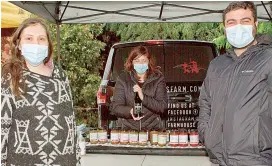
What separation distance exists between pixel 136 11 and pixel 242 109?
220 inches

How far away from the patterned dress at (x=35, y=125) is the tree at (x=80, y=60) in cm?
1161

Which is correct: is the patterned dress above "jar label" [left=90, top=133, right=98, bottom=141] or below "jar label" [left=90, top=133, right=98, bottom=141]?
above

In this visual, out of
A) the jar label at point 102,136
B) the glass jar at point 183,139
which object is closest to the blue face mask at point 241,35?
the glass jar at point 183,139

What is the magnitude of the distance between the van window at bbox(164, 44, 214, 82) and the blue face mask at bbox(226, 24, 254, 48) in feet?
12.6

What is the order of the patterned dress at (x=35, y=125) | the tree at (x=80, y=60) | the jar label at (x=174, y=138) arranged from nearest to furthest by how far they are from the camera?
the patterned dress at (x=35, y=125) → the jar label at (x=174, y=138) → the tree at (x=80, y=60)

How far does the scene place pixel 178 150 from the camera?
199 inches

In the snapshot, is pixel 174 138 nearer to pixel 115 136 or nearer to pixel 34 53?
pixel 115 136

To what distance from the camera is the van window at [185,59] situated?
657cm

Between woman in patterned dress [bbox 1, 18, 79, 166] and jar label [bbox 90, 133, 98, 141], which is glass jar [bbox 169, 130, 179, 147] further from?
woman in patterned dress [bbox 1, 18, 79, 166]

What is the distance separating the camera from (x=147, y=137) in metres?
5.01

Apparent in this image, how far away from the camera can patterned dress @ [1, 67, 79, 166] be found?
2473 millimetres

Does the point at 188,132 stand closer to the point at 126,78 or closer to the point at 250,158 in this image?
the point at 126,78

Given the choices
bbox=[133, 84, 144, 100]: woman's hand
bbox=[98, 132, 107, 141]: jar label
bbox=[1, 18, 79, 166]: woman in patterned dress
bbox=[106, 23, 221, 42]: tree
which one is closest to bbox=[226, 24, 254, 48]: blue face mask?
bbox=[1, 18, 79, 166]: woman in patterned dress

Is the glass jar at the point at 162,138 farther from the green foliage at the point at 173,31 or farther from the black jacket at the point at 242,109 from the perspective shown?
the green foliage at the point at 173,31
